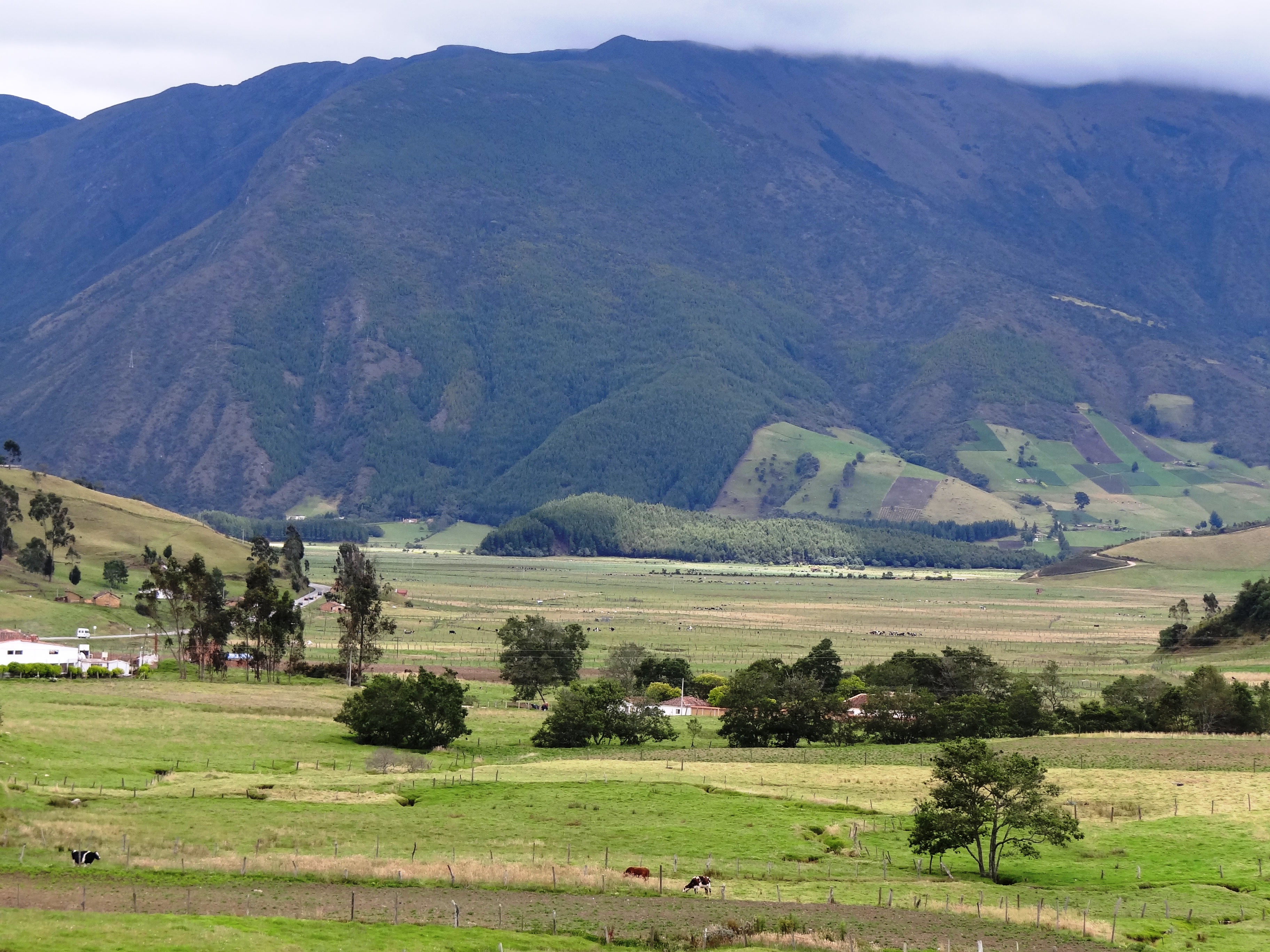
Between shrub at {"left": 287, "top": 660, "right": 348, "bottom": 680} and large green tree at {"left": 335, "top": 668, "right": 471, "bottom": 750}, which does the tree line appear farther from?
shrub at {"left": 287, "top": 660, "right": 348, "bottom": 680}

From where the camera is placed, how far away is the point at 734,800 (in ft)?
265

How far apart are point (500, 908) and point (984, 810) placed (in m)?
23.7

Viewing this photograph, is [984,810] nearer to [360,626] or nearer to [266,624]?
[360,626]

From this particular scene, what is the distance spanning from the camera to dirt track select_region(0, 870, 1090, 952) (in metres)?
55.2

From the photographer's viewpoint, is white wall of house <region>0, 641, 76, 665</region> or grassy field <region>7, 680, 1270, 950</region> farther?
white wall of house <region>0, 641, 76, 665</region>

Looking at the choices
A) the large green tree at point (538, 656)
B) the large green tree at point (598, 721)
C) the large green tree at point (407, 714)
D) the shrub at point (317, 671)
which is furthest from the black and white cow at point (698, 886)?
the shrub at point (317, 671)

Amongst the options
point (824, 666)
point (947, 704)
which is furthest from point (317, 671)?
point (947, 704)

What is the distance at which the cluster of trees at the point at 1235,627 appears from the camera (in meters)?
181

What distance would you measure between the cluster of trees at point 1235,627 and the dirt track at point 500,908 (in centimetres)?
13463

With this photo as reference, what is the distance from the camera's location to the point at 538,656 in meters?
142

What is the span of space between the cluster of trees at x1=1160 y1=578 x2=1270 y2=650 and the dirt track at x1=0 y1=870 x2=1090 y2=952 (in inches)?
5301

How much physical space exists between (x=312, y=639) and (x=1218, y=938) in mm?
136014

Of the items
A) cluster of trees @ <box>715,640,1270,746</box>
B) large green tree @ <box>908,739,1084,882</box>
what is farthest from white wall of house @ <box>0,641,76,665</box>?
large green tree @ <box>908,739,1084,882</box>

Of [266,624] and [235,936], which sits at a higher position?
[266,624]
